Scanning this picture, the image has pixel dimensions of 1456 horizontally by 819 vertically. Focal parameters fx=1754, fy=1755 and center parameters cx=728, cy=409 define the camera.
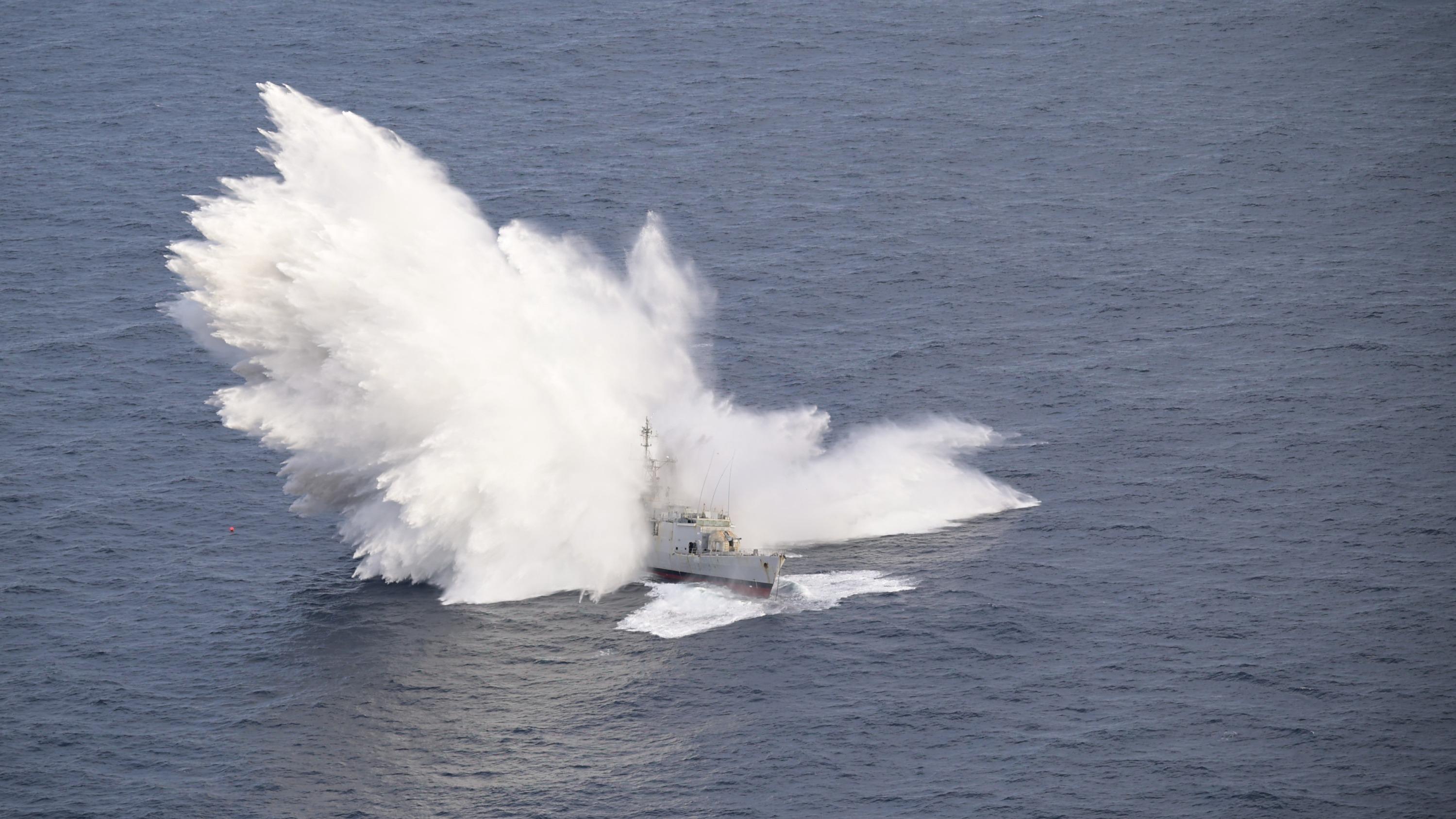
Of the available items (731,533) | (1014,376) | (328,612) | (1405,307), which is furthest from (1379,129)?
(328,612)

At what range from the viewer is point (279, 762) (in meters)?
101

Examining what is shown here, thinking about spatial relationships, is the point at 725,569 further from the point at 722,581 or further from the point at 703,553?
the point at 703,553

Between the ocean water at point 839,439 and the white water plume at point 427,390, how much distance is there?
10.4 ft

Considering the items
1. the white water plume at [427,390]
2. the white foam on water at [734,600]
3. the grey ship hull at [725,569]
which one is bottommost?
the white foam on water at [734,600]

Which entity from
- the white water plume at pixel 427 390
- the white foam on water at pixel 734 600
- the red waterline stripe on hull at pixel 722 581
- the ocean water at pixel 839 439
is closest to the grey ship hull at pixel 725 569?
the red waterline stripe on hull at pixel 722 581

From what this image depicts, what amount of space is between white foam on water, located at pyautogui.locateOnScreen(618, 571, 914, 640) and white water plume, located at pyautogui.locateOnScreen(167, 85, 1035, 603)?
16.1 feet

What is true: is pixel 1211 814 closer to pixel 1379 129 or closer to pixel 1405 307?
pixel 1405 307

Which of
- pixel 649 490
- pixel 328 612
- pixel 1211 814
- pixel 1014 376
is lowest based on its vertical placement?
pixel 1211 814

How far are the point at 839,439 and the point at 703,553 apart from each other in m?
20.0

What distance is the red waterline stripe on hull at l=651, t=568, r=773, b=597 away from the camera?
122000mm

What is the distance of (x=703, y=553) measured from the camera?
125 meters

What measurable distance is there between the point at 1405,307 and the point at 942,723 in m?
76.1

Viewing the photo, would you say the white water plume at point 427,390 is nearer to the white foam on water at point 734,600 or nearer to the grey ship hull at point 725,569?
the grey ship hull at point 725,569

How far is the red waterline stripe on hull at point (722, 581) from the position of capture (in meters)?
122
